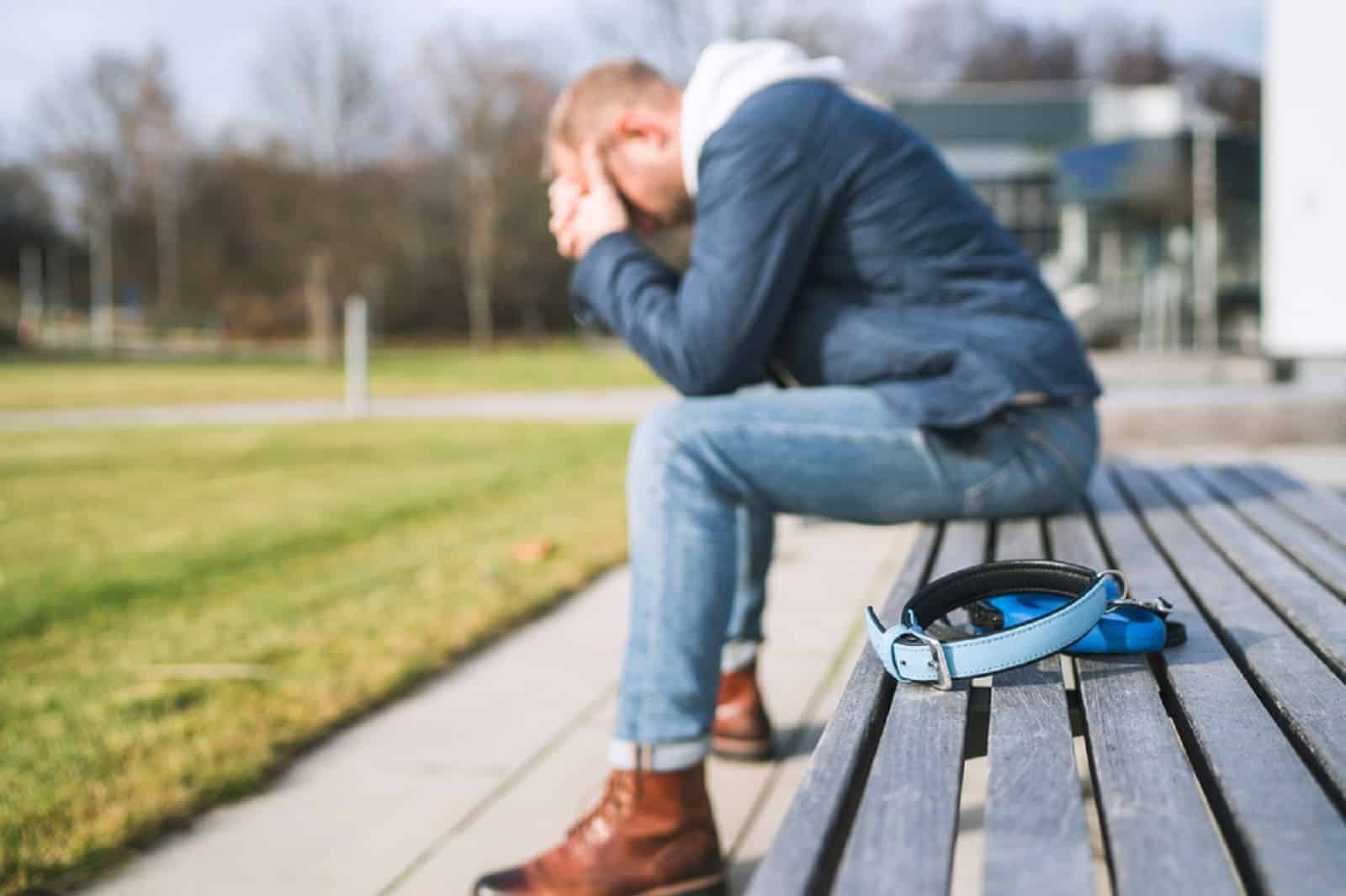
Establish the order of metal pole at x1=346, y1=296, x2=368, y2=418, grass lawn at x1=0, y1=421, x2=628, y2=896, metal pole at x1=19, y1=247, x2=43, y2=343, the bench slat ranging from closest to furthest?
1. the bench slat
2. grass lawn at x1=0, y1=421, x2=628, y2=896
3. metal pole at x1=346, y1=296, x2=368, y2=418
4. metal pole at x1=19, y1=247, x2=43, y2=343

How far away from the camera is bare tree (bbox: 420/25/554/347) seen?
36094 millimetres

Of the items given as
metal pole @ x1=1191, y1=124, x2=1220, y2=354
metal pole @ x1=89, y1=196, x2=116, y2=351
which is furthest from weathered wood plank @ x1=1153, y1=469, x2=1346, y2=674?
metal pole @ x1=89, y1=196, x2=116, y2=351

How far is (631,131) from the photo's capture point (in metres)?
2.35

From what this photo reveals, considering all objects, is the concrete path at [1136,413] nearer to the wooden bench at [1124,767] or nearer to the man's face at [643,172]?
the man's face at [643,172]

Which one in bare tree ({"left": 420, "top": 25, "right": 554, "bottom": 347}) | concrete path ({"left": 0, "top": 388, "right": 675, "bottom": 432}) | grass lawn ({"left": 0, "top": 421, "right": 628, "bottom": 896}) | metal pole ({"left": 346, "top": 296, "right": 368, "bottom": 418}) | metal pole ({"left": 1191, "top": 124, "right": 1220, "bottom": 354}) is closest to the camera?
grass lawn ({"left": 0, "top": 421, "right": 628, "bottom": 896})

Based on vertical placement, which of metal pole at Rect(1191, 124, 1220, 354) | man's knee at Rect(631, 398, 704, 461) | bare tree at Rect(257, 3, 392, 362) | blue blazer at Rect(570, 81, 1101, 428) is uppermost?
bare tree at Rect(257, 3, 392, 362)

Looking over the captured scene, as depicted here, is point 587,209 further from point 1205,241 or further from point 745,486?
point 1205,241

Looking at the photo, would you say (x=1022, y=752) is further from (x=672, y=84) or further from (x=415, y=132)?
(x=415, y=132)

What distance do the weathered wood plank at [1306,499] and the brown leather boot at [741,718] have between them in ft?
3.63

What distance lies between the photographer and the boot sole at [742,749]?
2.67m

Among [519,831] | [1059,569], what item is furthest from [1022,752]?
[519,831]

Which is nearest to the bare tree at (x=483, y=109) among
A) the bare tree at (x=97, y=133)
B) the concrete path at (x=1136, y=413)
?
the bare tree at (x=97, y=133)

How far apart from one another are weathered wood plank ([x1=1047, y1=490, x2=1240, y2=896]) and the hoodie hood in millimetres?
1195

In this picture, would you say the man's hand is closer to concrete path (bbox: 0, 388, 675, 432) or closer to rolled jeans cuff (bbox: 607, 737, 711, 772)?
rolled jeans cuff (bbox: 607, 737, 711, 772)
